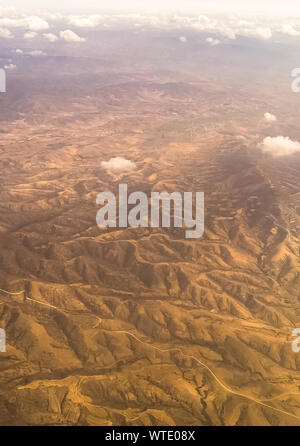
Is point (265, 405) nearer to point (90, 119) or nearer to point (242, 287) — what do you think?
point (242, 287)

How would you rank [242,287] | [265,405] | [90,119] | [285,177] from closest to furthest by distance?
1. [265,405]
2. [242,287]
3. [285,177]
4. [90,119]

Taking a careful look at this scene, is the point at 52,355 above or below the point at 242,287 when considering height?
below

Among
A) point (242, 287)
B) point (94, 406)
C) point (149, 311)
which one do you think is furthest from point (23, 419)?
point (242, 287)

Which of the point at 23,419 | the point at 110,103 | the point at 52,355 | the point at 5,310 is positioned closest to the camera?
the point at 23,419

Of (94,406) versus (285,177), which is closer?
(94,406)

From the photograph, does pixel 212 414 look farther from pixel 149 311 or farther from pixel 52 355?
pixel 52 355
